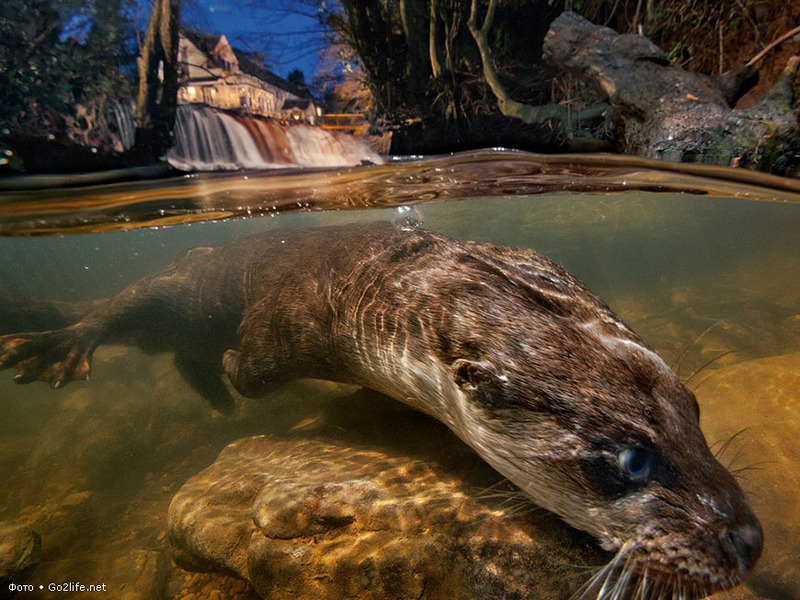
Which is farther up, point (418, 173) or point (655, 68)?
point (655, 68)

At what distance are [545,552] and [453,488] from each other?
698 millimetres


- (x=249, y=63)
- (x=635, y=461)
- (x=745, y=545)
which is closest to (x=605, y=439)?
(x=635, y=461)

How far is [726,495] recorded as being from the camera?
69.9 inches

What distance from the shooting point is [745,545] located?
1670 mm

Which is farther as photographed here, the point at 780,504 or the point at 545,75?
the point at 545,75

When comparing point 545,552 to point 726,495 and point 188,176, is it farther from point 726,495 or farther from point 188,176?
point 188,176

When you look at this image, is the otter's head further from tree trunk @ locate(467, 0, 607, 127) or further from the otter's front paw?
the otter's front paw

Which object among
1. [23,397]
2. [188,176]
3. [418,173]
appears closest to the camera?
[188,176]

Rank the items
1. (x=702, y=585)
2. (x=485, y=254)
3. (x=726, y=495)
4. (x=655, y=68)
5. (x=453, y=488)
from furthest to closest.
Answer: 1. (x=655, y=68)
2. (x=485, y=254)
3. (x=453, y=488)
4. (x=726, y=495)
5. (x=702, y=585)

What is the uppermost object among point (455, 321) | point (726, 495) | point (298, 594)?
point (455, 321)

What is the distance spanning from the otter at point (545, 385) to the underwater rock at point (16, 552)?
334 centimetres

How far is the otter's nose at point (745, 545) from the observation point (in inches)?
65.0

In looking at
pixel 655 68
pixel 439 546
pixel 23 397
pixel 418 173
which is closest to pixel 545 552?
pixel 439 546

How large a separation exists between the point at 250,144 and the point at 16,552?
15.6 ft
